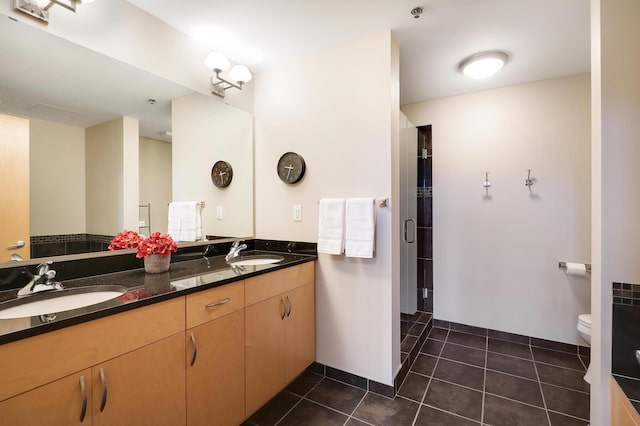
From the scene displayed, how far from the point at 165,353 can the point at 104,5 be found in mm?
1760

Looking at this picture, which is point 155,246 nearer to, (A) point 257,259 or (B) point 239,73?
(A) point 257,259

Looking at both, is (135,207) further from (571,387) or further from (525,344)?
(525,344)

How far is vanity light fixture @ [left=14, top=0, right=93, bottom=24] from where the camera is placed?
→ 4.01ft

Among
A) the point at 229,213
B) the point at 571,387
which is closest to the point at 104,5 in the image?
the point at 229,213

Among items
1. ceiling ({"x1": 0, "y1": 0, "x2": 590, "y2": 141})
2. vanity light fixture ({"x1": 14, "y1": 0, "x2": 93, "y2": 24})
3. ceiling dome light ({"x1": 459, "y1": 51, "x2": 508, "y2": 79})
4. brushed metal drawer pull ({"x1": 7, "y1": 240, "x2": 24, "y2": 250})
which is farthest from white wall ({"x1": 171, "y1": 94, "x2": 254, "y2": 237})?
ceiling dome light ({"x1": 459, "y1": 51, "x2": 508, "y2": 79})

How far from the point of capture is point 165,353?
3.77 feet

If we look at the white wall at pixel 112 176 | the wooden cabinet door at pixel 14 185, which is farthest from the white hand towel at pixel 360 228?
the wooden cabinet door at pixel 14 185

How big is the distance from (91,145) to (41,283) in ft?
2.41

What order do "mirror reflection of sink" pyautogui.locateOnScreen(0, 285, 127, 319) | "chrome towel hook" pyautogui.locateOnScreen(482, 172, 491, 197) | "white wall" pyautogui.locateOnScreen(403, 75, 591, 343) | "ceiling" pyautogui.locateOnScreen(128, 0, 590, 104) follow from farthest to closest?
"chrome towel hook" pyautogui.locateOnScreen(482, 172, 491, 197) → "white wall" pyautogui.locateOnScreen(403, 75, 591, 343) → "ceiling" pyautogui.locateOnScreen(128, 0, 590, 104) → "mirror reflection of sink" pyautogui.locateOnScreen(0, 285, 127, 319)

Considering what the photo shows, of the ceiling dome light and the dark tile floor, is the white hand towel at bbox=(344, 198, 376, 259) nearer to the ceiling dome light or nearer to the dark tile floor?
the dark tile floor

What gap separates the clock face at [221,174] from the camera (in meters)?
2.21

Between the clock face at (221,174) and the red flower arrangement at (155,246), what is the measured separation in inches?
28.7

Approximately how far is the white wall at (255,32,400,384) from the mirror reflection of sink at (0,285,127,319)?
1215 mm

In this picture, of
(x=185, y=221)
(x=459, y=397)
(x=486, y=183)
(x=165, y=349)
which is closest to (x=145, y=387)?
(x=165, y=349)
